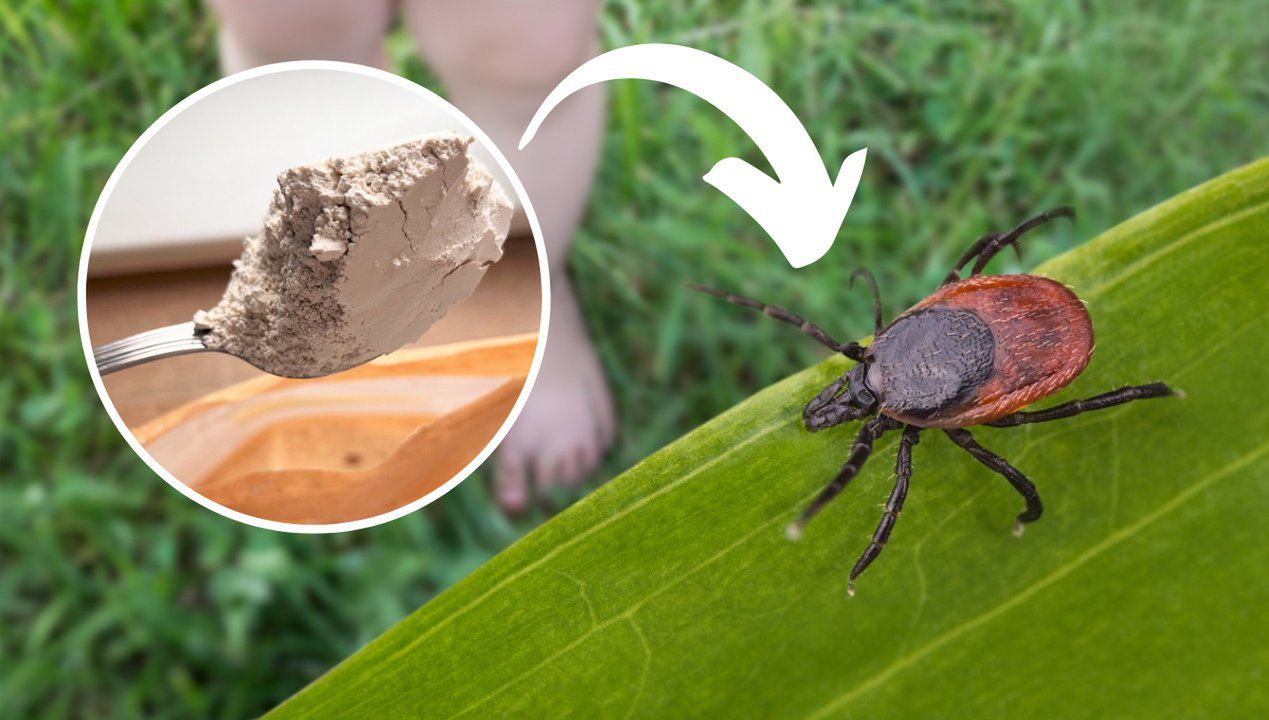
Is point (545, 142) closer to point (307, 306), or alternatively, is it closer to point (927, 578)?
point (307, 306)

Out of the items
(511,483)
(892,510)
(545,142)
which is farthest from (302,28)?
(892,510)

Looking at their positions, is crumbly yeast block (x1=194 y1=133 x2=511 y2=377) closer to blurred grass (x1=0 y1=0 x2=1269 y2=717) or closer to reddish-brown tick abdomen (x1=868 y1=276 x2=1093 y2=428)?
reddish-brown tick abdomen (x1=868 y1=276 x2=1093 y2=428)

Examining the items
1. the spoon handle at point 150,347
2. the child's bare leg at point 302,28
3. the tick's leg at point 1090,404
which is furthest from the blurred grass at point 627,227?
the tick's leg at point 1090,404

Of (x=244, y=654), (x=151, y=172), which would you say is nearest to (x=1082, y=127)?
(x=151, y=172)

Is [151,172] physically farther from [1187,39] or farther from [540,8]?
[1187,39]

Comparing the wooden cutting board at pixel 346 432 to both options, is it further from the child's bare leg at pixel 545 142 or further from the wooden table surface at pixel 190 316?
the child's bare leg at pixel 545 142

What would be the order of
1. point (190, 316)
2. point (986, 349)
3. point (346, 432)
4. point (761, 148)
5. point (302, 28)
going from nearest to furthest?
point (986, 349)
point (190, 316)
point (346, 432)
point (302, 28)
point (761, 148)
